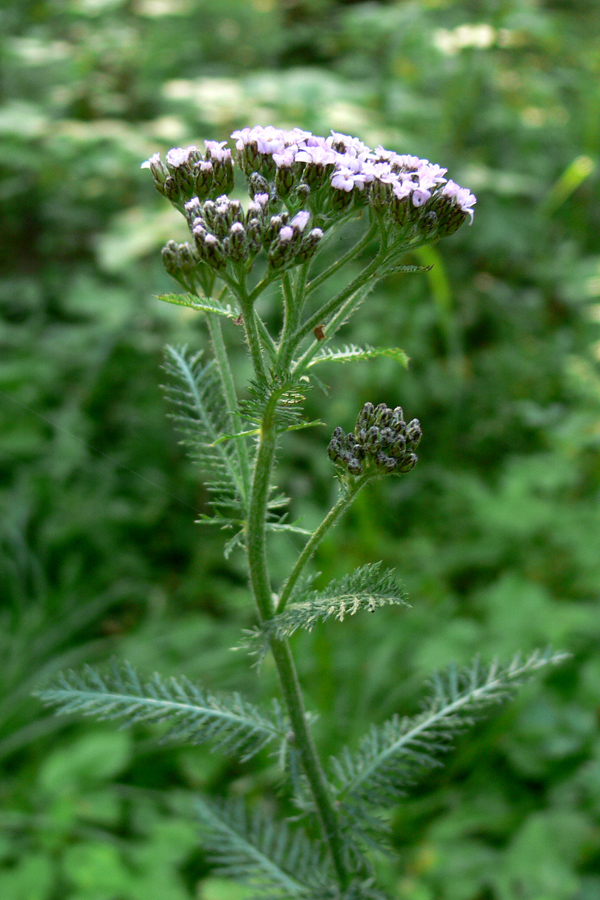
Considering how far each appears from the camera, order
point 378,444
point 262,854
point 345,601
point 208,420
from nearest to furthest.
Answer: point 345,601
point 378,444
point 208,420
point 262,854

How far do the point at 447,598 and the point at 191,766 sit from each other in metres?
1.33

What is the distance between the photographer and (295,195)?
1.18 meters

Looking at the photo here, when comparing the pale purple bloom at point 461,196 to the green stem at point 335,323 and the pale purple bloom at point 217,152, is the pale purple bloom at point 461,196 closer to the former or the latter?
the green stem at point 335,323

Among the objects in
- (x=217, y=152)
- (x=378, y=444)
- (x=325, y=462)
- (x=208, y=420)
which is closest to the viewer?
(x=378, y=444)

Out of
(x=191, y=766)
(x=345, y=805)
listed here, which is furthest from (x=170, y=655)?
(x=345, y=805)

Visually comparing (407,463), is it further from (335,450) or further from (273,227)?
(273,227)

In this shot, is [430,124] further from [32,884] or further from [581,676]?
[32,884]

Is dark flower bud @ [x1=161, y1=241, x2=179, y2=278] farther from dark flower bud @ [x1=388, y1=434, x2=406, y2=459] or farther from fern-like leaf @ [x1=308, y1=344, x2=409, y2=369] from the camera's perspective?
dark flower bud @ [x1=388, y1=434, x2=406, y2=459]

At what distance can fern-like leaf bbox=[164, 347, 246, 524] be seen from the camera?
1.30 metres

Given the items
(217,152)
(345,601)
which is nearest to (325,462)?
(217,152)

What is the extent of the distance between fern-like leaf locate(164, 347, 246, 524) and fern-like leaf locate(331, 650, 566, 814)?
1.86ft

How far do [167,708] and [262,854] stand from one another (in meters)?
0.49

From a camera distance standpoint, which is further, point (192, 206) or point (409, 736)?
point (409, 736)

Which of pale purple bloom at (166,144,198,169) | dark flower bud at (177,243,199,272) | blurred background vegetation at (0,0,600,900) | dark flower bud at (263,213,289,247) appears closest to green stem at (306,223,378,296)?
dark flower bud at (263,213,289,247)
